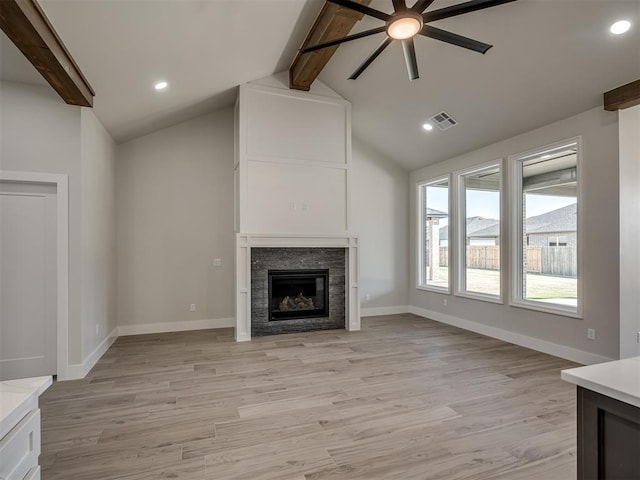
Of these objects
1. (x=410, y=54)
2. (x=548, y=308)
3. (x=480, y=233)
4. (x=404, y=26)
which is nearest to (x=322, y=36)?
(x=410, y=54)

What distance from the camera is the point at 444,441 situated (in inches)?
94.7

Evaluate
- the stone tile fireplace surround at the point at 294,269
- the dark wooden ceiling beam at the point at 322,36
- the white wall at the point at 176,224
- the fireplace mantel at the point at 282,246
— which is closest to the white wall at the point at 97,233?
the white wall at the point at 176,224

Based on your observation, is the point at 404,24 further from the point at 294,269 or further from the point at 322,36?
the point at 294,269

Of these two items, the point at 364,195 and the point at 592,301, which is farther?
the point at 364,195

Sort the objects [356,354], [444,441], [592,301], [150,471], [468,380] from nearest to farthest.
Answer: [150,471] < [444,441] < [468,380] < [592,301] < [356,354]

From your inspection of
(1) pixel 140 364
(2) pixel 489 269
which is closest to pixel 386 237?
(2) pixel 489 269

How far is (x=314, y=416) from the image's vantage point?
2.76m

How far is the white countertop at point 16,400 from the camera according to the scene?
39.5 inches

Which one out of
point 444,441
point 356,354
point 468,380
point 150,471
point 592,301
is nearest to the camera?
point 150,471

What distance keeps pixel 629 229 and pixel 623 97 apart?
4.47ft

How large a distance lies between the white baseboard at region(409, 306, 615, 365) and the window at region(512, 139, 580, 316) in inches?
17.2

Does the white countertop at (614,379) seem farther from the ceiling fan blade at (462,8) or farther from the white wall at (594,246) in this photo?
the white wall at (594,246)

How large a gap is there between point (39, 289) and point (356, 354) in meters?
3.53

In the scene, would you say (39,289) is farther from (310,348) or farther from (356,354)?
(356,354)
